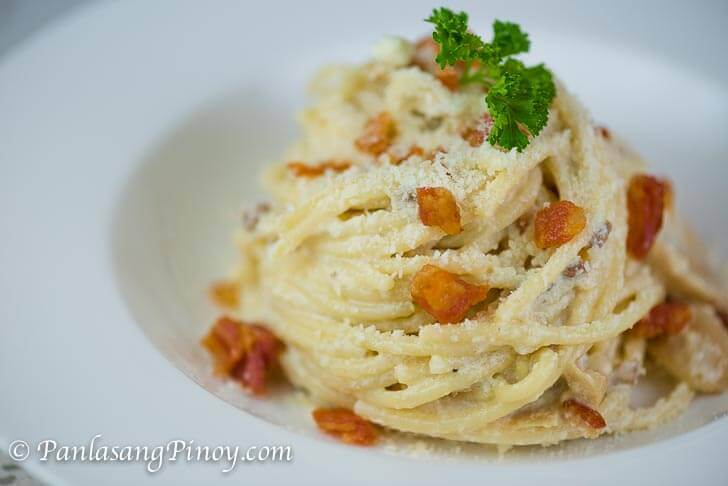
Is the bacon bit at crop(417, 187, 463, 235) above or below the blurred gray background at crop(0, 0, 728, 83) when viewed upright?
below

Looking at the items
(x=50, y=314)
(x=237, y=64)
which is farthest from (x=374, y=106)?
(x=50, y=314)

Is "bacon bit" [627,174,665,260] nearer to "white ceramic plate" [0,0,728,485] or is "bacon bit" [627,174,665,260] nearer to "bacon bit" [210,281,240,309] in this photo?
"white ceramic plate" [0,0,728,485]

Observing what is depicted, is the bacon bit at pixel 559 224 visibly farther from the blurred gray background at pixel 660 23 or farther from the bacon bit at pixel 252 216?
the blurred gray background at pixel 660 23

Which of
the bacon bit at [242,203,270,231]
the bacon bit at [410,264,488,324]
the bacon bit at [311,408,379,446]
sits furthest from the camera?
the bacon bit at [242,203,270,231]

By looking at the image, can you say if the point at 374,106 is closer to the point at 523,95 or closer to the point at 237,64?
the point at 523,95

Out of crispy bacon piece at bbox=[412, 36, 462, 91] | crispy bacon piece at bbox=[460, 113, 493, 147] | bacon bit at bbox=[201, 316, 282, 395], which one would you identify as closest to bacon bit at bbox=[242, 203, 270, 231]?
bacon bit at bbox=[201, 316, 282, 395]

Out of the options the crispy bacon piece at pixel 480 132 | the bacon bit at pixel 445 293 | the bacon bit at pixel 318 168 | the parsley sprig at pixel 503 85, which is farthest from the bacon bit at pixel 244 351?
the parsley sprig at pixel 503 85
